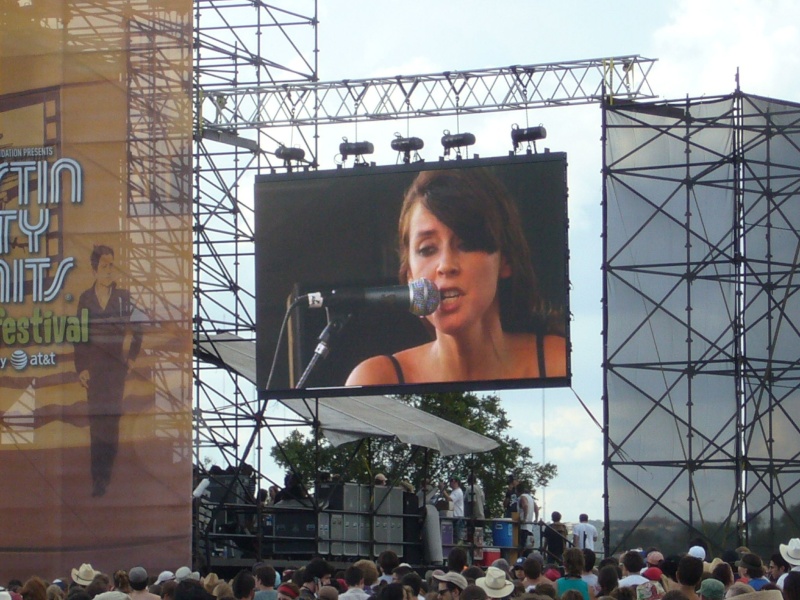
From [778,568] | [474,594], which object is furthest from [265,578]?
[778,568]

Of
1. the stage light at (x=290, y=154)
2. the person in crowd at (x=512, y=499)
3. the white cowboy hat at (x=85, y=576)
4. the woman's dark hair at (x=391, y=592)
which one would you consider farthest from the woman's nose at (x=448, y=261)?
the woman's dark hair at (x=391, y=592)

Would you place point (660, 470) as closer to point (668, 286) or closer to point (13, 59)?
point (668, 286)

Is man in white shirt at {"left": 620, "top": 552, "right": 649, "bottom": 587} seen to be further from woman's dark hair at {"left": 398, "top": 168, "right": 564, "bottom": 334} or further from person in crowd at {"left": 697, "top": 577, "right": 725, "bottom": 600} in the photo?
→ woman's dark hair at {"left": 398, "top": 168, "right": 564, "bottom": 334}

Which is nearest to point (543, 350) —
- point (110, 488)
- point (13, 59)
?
point (110, 488)

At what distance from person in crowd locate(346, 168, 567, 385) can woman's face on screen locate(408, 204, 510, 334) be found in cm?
1

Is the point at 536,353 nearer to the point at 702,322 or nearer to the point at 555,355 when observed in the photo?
the point at 555,355

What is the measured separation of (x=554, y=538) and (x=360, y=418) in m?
3.48

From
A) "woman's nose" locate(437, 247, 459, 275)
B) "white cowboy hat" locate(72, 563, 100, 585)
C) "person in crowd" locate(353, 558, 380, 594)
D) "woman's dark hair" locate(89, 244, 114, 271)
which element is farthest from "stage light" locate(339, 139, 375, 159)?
"person in crowd" locate(353, 558, 380, 594)

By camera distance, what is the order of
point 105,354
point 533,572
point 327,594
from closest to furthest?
1. point 327,594
2. point 533,572
3. point 105,354

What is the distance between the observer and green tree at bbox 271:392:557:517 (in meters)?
39.9

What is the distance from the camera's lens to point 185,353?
17.8 meters

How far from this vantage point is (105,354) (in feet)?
58.2

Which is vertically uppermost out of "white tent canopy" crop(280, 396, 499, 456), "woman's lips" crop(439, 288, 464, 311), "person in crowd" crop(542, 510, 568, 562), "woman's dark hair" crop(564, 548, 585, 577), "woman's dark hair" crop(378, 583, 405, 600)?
"woman's lips" crop(439, 288, 464, 311)

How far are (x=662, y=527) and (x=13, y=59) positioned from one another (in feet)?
36.7
